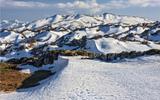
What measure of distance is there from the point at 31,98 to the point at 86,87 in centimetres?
555

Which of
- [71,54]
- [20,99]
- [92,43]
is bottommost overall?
[92,43]

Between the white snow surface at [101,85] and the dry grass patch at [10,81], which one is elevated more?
the white snow surface at [101,85]

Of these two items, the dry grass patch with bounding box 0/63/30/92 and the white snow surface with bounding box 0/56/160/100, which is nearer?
the white snow surface with bounding box 0/56/160/100

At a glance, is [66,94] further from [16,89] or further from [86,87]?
[16,89]

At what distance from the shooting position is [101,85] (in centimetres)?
3647

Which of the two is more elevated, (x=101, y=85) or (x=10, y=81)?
(x=101, y=85)

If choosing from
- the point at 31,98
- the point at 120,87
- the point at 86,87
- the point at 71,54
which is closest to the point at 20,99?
the point at 31,98

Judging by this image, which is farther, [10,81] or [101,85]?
[10,81]

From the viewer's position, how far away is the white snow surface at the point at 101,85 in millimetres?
31594

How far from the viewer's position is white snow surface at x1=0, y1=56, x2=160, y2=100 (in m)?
31.6

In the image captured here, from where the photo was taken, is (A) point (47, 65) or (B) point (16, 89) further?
(A) point (47, 65)

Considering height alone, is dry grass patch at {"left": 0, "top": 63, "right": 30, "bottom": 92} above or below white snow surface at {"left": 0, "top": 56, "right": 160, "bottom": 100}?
below

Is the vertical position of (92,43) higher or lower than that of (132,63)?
lower

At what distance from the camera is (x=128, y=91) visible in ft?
107
